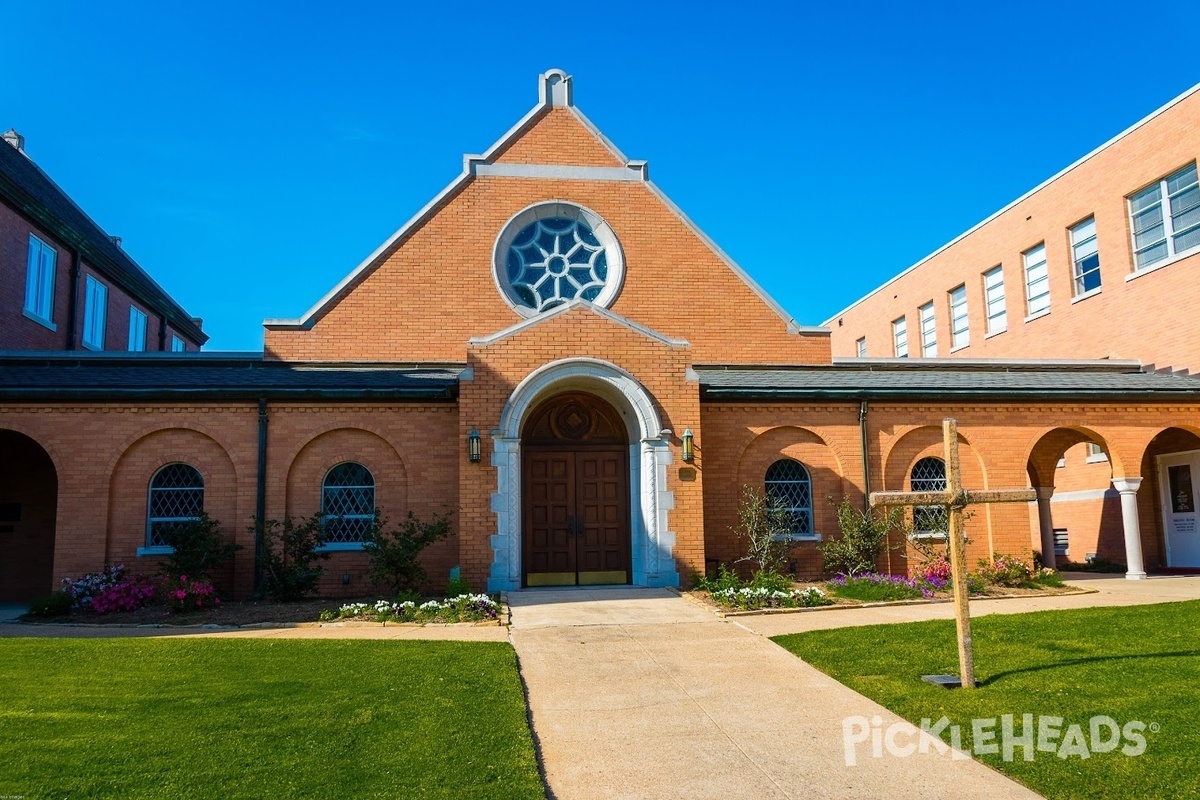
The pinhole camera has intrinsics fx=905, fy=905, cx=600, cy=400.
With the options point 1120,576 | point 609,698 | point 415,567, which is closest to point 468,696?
point 609,698

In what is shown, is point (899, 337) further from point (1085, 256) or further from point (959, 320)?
point (1085, 256)

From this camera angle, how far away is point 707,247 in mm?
19516

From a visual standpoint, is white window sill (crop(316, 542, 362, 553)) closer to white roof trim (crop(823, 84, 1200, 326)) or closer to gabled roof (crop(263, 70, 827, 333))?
gabled roof (crop(263, 70, 827, 333))

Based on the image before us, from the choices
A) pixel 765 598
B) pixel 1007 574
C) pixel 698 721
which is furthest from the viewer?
pixel 1007 574

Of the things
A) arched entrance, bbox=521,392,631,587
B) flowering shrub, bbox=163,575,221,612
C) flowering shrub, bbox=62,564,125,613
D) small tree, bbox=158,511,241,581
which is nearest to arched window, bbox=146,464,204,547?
small tree, bbox=158,511,241,581

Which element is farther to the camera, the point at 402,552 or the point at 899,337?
the point at 899,337

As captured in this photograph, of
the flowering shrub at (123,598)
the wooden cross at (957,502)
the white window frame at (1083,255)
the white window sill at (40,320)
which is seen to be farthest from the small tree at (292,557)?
the white window frame at (1083,255)

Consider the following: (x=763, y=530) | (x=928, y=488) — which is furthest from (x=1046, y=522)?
(x=763, y=530)

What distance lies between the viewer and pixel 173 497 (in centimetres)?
1516

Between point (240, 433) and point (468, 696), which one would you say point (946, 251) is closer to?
point (240, 433)

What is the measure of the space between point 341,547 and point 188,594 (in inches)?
103

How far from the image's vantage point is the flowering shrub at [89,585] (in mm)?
13617

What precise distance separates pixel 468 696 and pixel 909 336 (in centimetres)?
2964

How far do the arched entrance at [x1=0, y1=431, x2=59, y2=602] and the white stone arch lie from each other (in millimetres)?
8838
